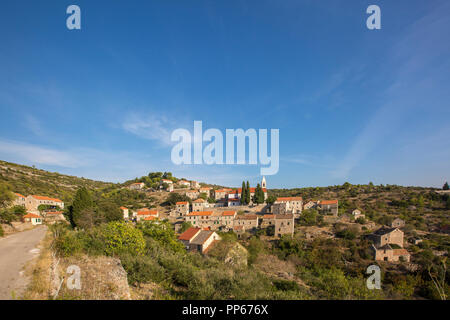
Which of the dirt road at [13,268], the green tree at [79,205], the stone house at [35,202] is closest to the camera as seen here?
the dirt road at [13,268]

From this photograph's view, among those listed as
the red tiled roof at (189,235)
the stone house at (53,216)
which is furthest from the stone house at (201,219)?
the stone house at (53,216)

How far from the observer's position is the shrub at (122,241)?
11000mm

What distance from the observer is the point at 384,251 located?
24.9m

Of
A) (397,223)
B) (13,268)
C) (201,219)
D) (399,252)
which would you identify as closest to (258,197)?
(201,219)

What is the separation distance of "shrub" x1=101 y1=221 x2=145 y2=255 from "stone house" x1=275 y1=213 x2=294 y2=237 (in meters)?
27.4

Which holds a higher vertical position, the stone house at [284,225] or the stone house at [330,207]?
the stone house at [330,207]

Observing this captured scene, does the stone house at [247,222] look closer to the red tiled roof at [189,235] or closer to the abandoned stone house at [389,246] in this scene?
the red tiled roof at [189,235]

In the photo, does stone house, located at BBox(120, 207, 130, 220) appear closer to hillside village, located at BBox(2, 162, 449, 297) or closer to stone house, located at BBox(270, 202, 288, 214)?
hillside village, located at BBox(2, 162, 449, 297)

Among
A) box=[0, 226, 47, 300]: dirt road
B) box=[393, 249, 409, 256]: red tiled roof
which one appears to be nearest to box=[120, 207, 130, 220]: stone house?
box=[0, 226, 47, 300]: dirt road

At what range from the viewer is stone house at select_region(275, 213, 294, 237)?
108ft

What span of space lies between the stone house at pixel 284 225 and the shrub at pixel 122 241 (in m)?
27.4

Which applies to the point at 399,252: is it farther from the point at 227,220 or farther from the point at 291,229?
the point at 227,220

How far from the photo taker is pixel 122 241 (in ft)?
37.6
